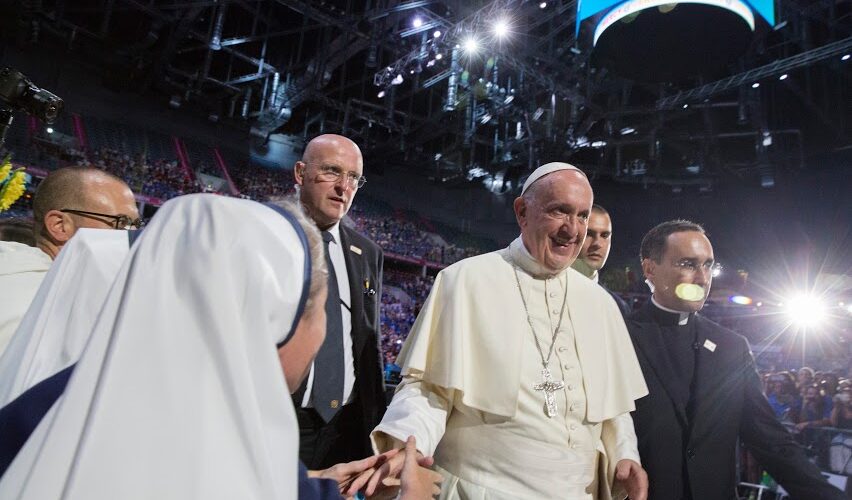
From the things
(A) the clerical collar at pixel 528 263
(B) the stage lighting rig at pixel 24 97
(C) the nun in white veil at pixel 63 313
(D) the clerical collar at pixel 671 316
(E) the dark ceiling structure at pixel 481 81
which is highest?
(E) the dark ceiling structure at pixel 481 81

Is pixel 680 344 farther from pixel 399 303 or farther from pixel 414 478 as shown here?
pixel 399 303

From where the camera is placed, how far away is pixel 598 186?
26.1 meters

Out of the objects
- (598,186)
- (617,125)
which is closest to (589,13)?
(617,125)

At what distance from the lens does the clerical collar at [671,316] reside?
10.2 feet

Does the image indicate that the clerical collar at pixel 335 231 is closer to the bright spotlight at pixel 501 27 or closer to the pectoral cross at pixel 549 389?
the pectoral cross at pixel 549 389

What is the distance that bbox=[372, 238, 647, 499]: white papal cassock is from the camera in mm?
2137

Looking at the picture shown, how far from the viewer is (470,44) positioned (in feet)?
45.8

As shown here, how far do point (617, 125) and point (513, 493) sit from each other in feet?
61.2

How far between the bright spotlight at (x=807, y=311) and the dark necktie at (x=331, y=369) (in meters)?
16.2

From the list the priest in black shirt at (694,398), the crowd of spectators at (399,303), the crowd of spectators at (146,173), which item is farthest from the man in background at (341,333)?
the crowd of spectators at (146,173)

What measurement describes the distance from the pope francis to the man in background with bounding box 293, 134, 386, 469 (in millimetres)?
629

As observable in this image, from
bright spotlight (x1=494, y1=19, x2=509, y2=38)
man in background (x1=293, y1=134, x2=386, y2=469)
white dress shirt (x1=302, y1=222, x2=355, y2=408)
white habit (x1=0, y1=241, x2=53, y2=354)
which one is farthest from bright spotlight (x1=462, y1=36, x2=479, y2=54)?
white habit (x1=0, y1=241, x2=53, y2=354)

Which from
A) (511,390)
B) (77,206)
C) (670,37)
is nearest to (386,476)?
(511,390)

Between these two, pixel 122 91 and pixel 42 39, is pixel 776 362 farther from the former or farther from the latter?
pixel 42 39
